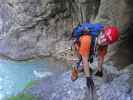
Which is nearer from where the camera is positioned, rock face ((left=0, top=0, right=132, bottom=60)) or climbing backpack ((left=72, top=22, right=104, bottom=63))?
climbing backpack ((left=72, top=22, right=104, bottom=63))

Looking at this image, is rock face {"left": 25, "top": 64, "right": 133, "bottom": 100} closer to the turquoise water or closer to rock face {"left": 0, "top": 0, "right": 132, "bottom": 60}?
the turquoise water

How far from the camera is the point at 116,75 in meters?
8.57

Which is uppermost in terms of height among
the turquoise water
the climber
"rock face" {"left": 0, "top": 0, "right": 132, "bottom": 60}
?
the climber

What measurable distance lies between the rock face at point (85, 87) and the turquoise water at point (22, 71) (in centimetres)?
166

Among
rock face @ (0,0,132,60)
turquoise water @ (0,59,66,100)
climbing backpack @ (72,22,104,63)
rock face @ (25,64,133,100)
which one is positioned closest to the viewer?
climbing backpack @ (72,22,104,63)

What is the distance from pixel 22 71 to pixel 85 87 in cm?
Result: 486

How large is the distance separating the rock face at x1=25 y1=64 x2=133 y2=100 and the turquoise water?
1661 millimetres

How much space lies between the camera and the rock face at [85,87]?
8.08 m

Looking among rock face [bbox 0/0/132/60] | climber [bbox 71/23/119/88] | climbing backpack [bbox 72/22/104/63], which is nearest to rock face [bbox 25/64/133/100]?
climber [bbox 71/23/119/88]

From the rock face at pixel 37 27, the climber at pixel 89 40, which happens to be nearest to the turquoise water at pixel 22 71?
the rock face at pixel 37 27

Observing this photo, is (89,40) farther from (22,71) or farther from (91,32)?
(22,71)

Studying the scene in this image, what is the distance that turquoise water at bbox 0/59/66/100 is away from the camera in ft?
38.1

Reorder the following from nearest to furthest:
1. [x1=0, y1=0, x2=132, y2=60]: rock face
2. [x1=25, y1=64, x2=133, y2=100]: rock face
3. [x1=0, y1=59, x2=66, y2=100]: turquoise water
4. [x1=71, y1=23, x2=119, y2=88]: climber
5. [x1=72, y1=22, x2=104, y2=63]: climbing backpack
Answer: [x1=71, y1=23, x2=119, y2=88]: climber → [x1=72, y1=22, x2=104, y2=63]: climbing backpack → [x1=25, y1=64, x2=133, y2=100]: rock face → [x1=0, y1=59, x2=66, y2=100]: turquoise water → [x1=0, y1=0, x2=132, y2=60]: rock face

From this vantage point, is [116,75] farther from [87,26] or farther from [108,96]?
[87,26]
